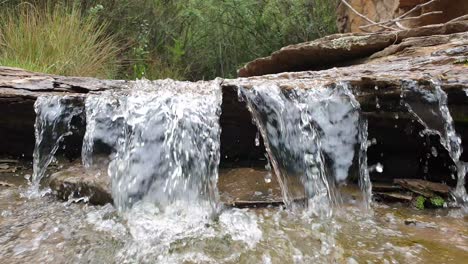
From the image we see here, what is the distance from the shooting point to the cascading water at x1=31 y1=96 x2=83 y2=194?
2.79 m

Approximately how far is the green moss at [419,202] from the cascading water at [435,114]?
0.21m

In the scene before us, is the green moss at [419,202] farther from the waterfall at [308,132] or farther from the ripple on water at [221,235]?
the waterfall at [308,132]

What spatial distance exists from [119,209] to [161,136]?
558 millimetres

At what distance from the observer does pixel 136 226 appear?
2027 mm

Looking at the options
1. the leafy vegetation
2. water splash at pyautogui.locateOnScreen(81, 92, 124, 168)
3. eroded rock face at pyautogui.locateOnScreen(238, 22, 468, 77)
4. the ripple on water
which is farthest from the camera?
the leafy vegetation

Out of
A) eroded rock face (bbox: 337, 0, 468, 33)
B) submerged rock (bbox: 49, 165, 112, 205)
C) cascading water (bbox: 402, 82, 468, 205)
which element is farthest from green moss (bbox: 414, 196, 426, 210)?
submerged rock (bbox: 49, 165, 112, 205)

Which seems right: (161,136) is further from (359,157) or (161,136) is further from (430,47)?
(430,47)

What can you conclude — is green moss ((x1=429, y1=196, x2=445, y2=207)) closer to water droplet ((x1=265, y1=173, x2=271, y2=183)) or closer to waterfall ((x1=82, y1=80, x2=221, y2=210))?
water droplet ((x1=265, y1=173, x2=271, y2=183))

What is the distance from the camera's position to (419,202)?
2.40m

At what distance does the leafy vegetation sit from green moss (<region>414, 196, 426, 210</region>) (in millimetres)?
4380

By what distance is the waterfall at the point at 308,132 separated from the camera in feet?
8.34

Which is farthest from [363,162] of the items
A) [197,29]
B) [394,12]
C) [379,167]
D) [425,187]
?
[197,29]

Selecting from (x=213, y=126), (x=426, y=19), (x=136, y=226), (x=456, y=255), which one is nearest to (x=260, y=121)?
(x=213, y=126)

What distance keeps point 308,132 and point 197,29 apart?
7.58 m
